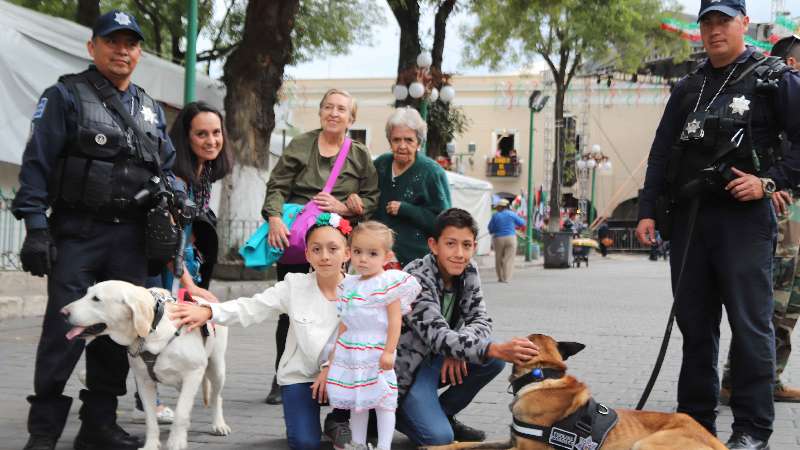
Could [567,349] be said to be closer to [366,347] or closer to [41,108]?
[366,347]

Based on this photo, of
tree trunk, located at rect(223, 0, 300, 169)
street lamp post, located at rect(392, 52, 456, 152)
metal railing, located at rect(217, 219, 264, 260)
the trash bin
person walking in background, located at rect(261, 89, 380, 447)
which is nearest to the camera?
person walking in background, located at rect(261, 89, 380, 447)

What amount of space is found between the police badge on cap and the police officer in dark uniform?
9.44 feet

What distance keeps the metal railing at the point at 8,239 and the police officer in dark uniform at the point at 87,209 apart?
7529 mm

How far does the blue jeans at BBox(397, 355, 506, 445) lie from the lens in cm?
462

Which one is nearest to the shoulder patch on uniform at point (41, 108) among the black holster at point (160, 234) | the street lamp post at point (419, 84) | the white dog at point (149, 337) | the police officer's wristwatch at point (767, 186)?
the black holster at point (160, 234)

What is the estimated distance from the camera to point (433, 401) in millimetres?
4777

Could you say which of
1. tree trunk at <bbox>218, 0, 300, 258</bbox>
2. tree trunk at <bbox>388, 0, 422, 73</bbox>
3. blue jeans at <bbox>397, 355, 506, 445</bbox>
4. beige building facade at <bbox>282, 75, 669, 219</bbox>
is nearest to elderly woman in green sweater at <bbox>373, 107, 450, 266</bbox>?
blue jeans at <bbox>397, 355, 506, 445</bbox>

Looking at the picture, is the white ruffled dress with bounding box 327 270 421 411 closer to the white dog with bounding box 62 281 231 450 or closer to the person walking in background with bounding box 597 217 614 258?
the white dog with bounding box 62 281 231 450

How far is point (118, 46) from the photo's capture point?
4.57 metres

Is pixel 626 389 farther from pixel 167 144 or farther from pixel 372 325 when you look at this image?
pixel 167 144

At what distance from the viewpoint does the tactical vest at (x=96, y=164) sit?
440 centimetres

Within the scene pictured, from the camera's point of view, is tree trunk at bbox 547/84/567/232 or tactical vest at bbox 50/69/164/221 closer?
tactical vest at bbox 50/69/164/221

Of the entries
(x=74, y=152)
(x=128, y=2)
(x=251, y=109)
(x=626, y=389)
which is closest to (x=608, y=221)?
(x=128, y=2)

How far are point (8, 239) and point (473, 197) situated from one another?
1806 centimetres
